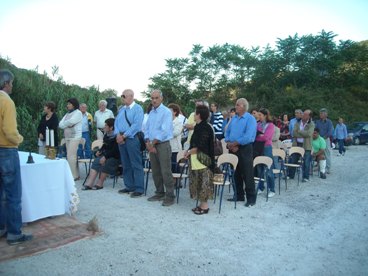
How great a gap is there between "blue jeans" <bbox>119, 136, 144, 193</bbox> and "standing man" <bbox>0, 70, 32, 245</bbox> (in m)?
2.68

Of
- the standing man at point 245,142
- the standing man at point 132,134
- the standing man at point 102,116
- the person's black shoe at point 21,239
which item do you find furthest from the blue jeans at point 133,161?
the standing man at point 102,116

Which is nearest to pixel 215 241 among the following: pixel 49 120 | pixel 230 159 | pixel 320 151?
pixel 230 159

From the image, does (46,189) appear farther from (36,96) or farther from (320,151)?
(36,96)

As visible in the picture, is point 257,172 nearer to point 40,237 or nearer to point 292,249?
point 292,249

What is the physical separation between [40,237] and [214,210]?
2.80 metres

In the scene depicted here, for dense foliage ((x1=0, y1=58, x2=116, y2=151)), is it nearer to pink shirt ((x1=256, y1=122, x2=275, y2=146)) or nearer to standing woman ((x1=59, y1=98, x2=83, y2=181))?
standing woman ((x1=59, y1=98, x2=83, y2=181))

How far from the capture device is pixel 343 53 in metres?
30.1

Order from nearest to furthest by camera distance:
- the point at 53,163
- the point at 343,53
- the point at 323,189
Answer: the point at 53,163 < the point at 323,189 < the point at 343,53

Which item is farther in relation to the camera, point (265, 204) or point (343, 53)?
point (343, 53)

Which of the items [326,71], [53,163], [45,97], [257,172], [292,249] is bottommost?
[292,249]

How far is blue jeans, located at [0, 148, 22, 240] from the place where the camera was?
3.95 m

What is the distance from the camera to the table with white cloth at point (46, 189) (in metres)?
4.66

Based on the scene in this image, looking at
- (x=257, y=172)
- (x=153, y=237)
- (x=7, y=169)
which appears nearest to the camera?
(x=7, y=169)

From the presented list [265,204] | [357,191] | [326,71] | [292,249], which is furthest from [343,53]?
[292,249]
